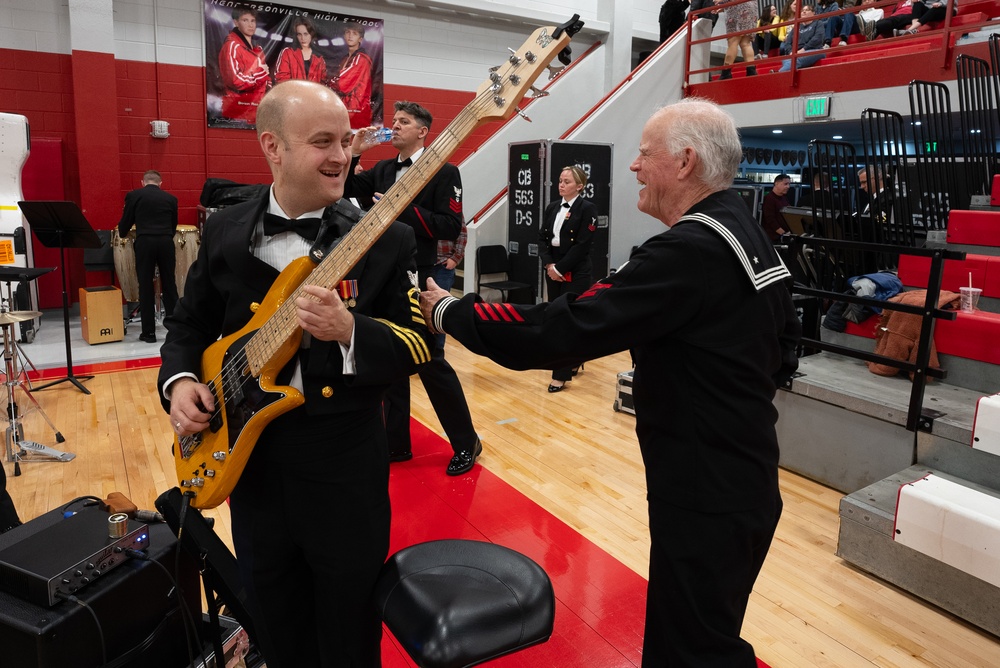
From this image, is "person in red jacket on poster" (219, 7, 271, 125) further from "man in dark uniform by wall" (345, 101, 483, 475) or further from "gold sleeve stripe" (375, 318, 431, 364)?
"gold sleeve stripe" (375, 318, 431, 364)

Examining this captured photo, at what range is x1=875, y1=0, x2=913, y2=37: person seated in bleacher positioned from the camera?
7711 mm

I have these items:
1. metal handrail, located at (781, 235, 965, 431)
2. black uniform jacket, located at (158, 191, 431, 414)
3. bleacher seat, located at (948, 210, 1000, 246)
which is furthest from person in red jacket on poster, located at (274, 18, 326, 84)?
black uniform jacket, located at (158, 191, 431, 414)

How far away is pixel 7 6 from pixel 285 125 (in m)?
8.12

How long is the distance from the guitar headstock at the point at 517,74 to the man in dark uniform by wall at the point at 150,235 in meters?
6.42

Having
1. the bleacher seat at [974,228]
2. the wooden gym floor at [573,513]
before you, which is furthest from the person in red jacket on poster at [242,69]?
the bleacher seat at [974,228]

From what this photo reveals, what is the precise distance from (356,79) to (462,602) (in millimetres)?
8867

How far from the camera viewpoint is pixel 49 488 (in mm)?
3559

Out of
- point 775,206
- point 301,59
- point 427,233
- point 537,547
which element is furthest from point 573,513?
point 301,59

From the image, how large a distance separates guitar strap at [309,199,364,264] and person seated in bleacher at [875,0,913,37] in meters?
8.27

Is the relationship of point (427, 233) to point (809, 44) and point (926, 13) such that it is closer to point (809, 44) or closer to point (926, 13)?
point (926, 13)

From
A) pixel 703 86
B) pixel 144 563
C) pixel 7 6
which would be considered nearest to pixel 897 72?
pixel 703 86

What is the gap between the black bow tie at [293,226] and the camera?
1.63 metres

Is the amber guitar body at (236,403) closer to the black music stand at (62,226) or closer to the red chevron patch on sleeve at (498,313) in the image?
the red chevron patch on sleeve at (498,313)

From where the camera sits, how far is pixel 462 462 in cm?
384
